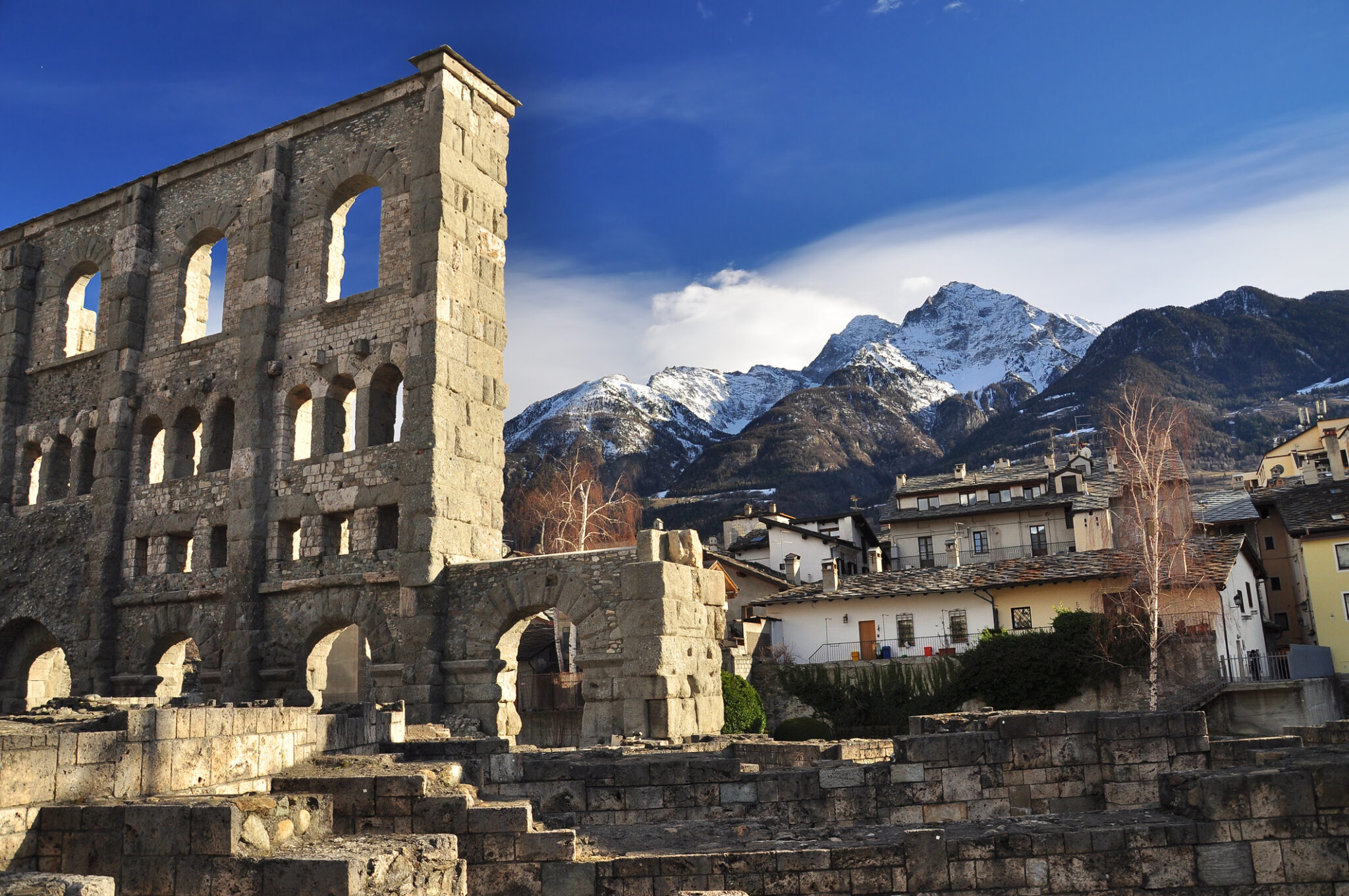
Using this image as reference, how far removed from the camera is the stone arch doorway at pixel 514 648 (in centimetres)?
1875

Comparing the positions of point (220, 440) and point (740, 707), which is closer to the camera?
point (220, 440)

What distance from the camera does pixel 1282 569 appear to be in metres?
48.2

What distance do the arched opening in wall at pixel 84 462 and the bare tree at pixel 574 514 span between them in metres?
14.1

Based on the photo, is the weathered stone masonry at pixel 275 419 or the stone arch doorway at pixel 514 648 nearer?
the stone arch doorway at pixel 514 648

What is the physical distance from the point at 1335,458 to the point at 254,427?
2000 inches

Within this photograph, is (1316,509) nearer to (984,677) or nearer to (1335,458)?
(1335,458)

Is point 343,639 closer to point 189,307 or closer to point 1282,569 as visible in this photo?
point 189,307

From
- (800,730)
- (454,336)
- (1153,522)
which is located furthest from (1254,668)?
(454,336)

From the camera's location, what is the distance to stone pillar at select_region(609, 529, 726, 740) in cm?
1805

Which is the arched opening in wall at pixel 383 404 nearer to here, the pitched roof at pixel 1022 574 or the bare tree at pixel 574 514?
the bare tree at pixel 574 514

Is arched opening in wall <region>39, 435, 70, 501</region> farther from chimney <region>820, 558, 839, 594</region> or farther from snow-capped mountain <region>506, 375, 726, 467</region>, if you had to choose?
snow-capped mountain <region>506, 375, 726, 467</region>

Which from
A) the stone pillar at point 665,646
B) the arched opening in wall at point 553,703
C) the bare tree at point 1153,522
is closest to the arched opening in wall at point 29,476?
the arched opening in wall at point 553,703

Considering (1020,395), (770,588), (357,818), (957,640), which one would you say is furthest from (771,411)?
(357,818)

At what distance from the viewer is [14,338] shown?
28.5 meters
